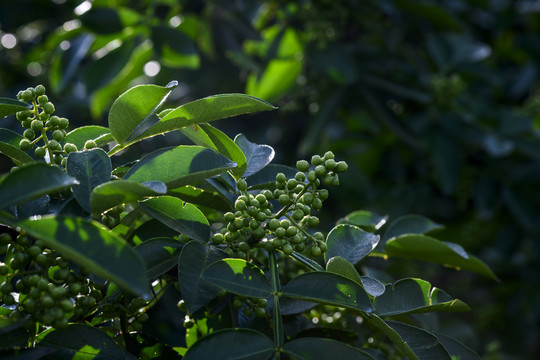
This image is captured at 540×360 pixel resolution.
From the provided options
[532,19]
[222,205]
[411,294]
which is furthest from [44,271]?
[532,19]

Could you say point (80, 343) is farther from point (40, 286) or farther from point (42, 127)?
point (42, 127)

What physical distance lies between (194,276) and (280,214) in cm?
18

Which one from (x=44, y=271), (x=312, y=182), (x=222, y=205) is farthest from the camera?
(x=222, y=205)

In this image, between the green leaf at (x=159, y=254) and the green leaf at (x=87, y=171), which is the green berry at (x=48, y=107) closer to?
the green leaf at (x=87, y=171)

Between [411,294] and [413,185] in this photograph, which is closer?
[411,294]

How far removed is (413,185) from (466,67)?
23.9 inches

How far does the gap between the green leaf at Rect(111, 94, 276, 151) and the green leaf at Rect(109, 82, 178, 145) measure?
2 cm

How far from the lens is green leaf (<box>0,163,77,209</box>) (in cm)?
68

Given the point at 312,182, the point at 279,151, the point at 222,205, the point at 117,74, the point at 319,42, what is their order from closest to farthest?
the point at 312,182 → the point at 222,205 → the point at 117,74 → the point at 319,42 → the point at 279,151

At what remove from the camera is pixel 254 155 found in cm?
99

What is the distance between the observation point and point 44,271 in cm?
76

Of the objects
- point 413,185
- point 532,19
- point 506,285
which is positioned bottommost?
point 506,285

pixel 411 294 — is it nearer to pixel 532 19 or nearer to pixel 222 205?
pixel 222 205

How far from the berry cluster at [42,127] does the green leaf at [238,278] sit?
0.30 meters
